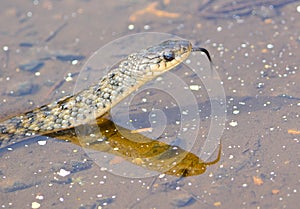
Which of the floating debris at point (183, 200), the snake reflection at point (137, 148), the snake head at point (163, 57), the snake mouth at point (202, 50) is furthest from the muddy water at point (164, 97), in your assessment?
the snake head at point (163, 57)

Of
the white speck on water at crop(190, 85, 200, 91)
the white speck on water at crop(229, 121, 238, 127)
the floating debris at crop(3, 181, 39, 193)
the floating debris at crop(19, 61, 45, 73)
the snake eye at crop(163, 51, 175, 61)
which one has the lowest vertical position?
the floating debris at crop(3, 181, 39, 193)

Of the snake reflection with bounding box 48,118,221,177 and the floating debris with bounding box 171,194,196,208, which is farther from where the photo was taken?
the snake reflection with bounding box 48,118,221,177

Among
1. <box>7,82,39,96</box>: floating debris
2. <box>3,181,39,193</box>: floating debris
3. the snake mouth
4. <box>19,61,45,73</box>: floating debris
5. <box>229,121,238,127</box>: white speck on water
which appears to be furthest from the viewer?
<box>19,61,45,73</box>: floating debris

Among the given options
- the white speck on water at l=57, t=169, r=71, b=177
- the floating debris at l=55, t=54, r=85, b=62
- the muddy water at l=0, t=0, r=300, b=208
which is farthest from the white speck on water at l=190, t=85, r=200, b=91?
the white speck on water at l=57, t=169, r=71, b=177

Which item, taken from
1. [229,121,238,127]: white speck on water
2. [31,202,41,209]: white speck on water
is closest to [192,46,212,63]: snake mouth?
[229,121,238,127]: white speck on water

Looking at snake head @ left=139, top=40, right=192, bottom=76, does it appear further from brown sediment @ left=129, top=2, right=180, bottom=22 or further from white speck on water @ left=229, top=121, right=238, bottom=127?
Result: brown sediment @ left=129, top=2, right=180, bottom=22

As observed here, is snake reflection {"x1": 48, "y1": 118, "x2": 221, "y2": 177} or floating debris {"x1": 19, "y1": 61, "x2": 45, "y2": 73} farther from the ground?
floating debris {"x1": 19, "y1": 61, "x2": 45, "y2": 73}

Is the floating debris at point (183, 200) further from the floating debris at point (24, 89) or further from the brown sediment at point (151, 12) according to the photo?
the brown sediment at point (151, 12)

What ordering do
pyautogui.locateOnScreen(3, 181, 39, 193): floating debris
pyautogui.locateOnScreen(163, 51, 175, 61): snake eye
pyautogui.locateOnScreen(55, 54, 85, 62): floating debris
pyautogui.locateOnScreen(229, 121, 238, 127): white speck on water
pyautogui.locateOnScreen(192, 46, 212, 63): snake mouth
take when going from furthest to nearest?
pyautogui.locateOnScreen(55, 54, 85, 62): floating debris < pyautogui.locateOnScreen(192, 46, 212, 63): snake mouth < pyautogui.locateOnScreen(163, 51, 175, 61): snake eye < pyautogui.locateOnScreen(229, 121, 238, 127): white speck on water < pyautogui.locateOnScreen(3, 181, 39, 193): floating debris
